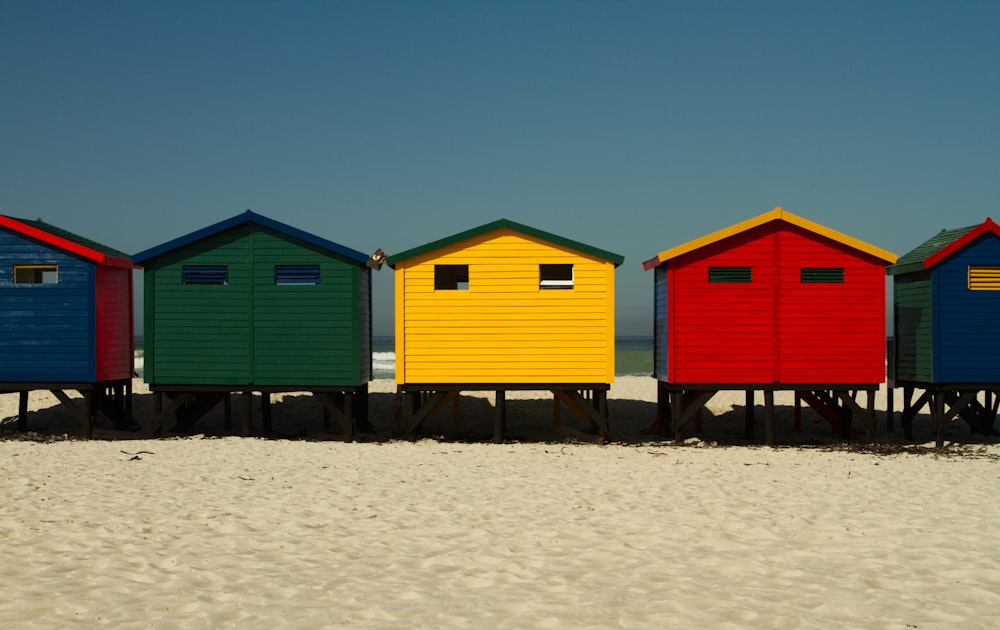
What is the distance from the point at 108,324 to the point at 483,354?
338 inches

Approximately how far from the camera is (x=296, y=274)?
19.0m

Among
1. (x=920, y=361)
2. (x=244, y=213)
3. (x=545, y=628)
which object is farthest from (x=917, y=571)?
(x=244, y=213)

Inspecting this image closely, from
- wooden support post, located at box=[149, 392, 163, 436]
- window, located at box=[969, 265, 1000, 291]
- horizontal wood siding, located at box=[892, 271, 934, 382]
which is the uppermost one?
window, located at box=[969, 265, 1000, 291]

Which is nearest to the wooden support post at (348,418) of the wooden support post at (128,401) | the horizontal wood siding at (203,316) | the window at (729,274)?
the horizontal wood siding at (203,316)

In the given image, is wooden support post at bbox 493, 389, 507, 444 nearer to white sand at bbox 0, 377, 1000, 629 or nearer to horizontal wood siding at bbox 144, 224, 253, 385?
white sand at bbox 0, 377, 1000, 629

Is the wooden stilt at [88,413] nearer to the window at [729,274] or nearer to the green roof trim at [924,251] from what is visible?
the window at [729,274]

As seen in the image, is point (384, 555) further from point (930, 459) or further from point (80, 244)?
point (80, 244)

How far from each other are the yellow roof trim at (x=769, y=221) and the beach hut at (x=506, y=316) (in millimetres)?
1426

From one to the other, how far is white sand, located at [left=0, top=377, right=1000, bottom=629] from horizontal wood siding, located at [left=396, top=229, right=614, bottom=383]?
93.6 inches

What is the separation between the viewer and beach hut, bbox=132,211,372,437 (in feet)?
61.9

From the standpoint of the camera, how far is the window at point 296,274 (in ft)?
62.1

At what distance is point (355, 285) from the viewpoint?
18891 millimetres

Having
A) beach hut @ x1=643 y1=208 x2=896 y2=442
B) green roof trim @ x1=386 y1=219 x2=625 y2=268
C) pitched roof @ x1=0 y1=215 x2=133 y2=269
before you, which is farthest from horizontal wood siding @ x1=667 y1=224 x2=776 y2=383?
pitched roof @ x1=0 y1=215 x2=133 y2=269

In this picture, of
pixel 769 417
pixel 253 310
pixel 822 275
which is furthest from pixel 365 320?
pixel 822 275
